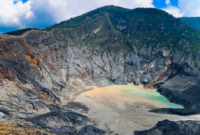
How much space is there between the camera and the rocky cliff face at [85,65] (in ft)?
71.2

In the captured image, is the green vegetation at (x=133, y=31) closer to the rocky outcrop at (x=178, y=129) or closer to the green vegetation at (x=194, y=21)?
the green vegetation at (x=194, y=21)

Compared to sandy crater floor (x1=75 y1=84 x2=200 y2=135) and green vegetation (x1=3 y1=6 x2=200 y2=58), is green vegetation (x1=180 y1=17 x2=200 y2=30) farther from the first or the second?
sandy crater floor (x1=75 y1=84 x2=200 y2=135)

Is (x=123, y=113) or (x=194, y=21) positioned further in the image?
(x=194, y=21)

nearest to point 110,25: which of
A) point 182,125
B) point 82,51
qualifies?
point 82,51

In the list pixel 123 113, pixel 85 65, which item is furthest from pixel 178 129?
pixel 85 65

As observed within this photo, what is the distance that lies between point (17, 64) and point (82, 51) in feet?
93.0

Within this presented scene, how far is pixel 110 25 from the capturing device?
232 feet

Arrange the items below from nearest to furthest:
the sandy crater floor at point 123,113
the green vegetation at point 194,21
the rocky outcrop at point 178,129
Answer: the rocky outcrop at point 178,129, the sandy crater floor at point 123,113, the green vegetation at point 194,21

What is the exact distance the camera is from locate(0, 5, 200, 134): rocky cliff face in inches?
854

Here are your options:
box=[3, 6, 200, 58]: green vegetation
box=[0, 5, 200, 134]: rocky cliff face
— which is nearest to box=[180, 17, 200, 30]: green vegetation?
box=[3, 6, 200, 58]: green vegetation

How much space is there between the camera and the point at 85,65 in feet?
164

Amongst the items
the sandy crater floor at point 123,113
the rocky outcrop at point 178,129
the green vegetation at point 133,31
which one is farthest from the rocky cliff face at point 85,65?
the rocky outcrop at point 178,129

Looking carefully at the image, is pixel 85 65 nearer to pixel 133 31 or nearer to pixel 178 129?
pixel 133 31

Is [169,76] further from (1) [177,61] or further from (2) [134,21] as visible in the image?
(2) [134,21]
